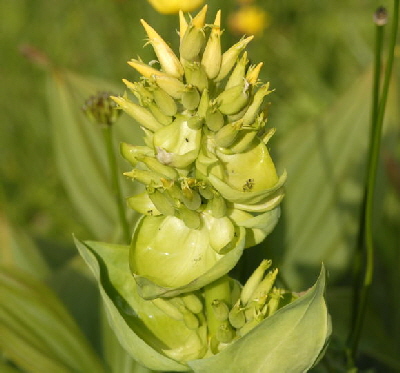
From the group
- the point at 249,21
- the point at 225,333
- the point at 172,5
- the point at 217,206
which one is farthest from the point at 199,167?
the point at 249,21

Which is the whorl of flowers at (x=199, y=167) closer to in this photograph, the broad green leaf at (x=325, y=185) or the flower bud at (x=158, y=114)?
the flower bud at (x=158, y=114)

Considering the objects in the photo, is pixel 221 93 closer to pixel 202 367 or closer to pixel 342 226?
pixel 202 367

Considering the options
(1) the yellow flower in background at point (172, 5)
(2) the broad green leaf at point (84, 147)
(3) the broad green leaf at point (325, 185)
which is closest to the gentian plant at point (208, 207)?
(1) the yellow flower in background at point (172, 5)

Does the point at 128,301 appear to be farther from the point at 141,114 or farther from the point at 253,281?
the point at 141,114

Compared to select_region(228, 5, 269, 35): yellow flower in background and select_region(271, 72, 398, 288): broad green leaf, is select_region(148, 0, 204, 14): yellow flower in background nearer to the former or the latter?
select_region(271, 72, 398, 288): broad green leaf

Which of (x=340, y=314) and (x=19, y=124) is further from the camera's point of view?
(x=19, y=124)

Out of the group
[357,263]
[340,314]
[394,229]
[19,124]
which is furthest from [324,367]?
[19,124]

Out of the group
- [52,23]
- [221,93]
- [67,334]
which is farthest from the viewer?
[52,23]
